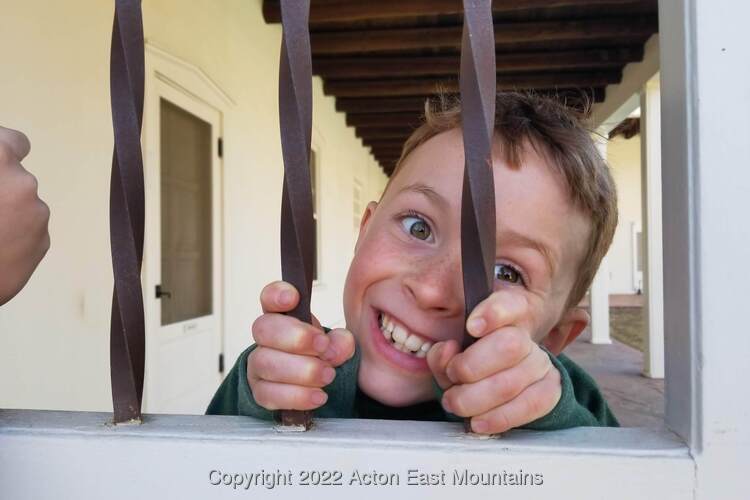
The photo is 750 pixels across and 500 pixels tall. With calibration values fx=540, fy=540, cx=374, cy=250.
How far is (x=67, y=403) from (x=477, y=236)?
2739 mm

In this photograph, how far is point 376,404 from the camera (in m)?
1.08

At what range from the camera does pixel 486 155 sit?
1.92 feet

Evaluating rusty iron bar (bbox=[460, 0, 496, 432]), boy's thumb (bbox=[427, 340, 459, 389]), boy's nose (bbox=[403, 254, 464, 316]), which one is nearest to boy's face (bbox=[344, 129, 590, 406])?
boy's nose (bbox=[403, 254, 464, 316])

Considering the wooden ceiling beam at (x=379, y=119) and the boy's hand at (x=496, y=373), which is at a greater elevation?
the wooden ceiling beam at (x=379, y=119)

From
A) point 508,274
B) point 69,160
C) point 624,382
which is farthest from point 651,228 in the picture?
point 508,274

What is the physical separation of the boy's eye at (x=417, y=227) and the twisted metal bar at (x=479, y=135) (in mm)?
493

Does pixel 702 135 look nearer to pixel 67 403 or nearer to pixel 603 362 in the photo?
pixel 67 403

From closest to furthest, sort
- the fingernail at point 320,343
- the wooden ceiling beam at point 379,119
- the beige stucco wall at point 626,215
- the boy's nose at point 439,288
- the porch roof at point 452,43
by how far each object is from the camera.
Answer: the fingernail at point 320,343, the boy's nose at point 439,288, the porch roof at point 452,43, the wooden ceiling beam at point 379,119, the beige stucco wall at point 626,215

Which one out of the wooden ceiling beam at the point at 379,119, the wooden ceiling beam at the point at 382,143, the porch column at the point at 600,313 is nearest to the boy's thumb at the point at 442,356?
the wooden ceiling beam at the point at 379,119

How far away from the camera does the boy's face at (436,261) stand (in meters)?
0.98

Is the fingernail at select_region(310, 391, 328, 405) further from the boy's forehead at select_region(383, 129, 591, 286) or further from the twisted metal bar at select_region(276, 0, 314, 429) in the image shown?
the boy's forehead at select_region(383, 129, 591, 286)

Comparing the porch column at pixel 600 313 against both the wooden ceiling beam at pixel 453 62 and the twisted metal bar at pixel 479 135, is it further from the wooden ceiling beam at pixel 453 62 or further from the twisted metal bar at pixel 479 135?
the twisted metal bar at pixel 479 135

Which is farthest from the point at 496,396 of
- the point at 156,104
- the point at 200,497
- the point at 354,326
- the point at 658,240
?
the point at 658,240

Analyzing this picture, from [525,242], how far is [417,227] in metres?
0.22
